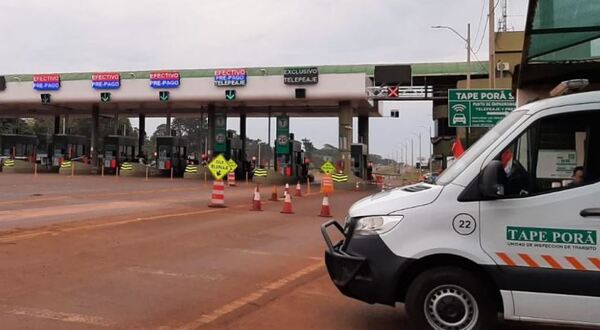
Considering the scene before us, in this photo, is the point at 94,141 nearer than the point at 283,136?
No

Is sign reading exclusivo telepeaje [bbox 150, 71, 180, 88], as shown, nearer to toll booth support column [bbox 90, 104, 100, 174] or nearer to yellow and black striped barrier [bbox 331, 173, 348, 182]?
toll booth support column [bbox 90, 104, 100, 174]

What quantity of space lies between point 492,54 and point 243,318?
19944 millimetres

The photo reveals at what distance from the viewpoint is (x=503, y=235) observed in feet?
15.6

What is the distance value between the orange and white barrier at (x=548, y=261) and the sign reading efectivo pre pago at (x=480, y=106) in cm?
1805

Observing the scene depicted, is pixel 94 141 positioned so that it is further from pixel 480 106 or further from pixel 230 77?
pixel 480 106

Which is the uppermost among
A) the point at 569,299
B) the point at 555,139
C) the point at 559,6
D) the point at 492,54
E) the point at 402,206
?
the point at 492,54

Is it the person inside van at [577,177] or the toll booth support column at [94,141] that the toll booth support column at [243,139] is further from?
the person inside van at [577,177]

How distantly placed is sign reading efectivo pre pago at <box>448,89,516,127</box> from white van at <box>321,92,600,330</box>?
17578 mm

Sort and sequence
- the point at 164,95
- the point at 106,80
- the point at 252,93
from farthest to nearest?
1. the point at 106,80
2. the point at 164,95
3. the point at 252,93

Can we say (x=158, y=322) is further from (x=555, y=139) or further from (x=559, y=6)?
(x=559, y=6)

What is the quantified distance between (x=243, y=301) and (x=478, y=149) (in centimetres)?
314

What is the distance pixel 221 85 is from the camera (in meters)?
39.7

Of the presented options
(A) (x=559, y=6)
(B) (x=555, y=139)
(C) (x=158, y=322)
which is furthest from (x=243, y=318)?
(A) (x=559, y=6)

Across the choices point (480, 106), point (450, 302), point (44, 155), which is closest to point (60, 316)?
point (450, 302)
